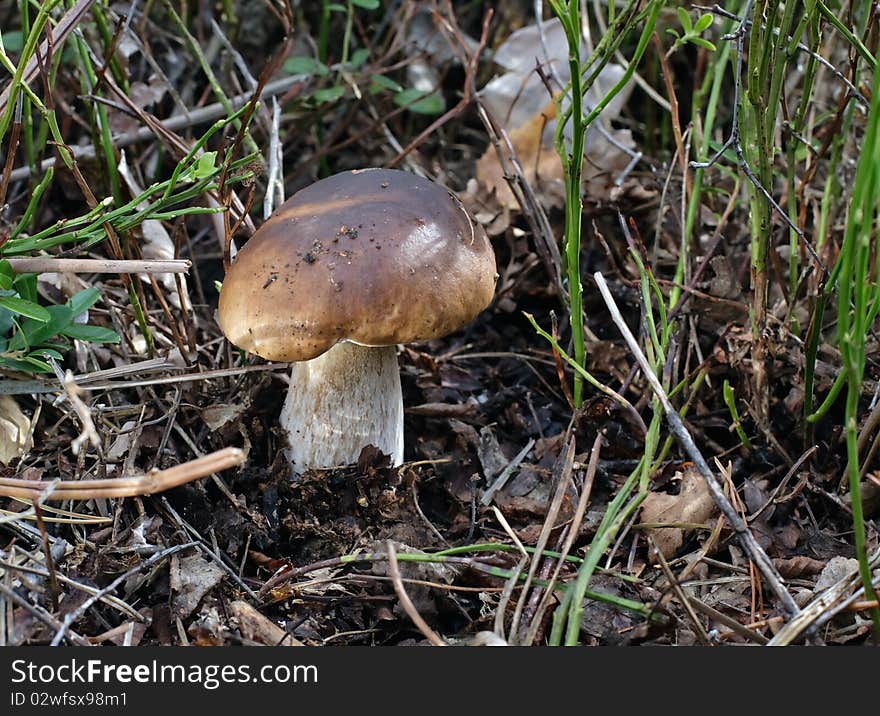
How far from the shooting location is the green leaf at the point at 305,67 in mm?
3477

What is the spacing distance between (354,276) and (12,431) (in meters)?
1.16

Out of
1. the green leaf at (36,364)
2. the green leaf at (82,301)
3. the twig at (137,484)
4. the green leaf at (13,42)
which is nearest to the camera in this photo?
the twig at (137,484)

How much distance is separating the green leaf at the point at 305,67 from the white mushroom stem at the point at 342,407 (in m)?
1.57

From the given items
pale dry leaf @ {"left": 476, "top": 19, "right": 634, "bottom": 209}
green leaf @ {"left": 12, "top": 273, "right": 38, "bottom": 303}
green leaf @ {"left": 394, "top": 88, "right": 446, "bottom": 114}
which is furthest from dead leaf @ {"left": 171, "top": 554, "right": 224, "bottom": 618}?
green leaf @ {"left": 394, "top": 88, "right": 446, "bottom": 114}

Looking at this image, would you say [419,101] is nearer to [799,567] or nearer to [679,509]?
[679,509]

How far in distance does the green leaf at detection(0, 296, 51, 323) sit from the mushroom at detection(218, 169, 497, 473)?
0.46 metres

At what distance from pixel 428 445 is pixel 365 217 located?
3.01 feet

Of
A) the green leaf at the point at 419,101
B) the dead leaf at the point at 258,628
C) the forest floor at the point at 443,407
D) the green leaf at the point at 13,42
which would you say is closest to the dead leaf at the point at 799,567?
the forest floor at the point at 443,407

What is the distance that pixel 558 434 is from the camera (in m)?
2.90

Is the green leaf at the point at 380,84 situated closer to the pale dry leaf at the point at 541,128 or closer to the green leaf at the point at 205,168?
the pale dry leaf at the point at 541,128

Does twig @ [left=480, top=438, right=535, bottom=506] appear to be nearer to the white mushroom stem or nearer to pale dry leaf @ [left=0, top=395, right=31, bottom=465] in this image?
the white mushroom stem

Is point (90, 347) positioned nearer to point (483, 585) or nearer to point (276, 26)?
point (483, 585)

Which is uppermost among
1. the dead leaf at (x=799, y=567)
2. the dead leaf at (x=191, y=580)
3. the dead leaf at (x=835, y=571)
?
the dead leaf at (x=835, y=571)

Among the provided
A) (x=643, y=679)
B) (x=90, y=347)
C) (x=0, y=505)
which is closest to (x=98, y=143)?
(x=90, y=347)
